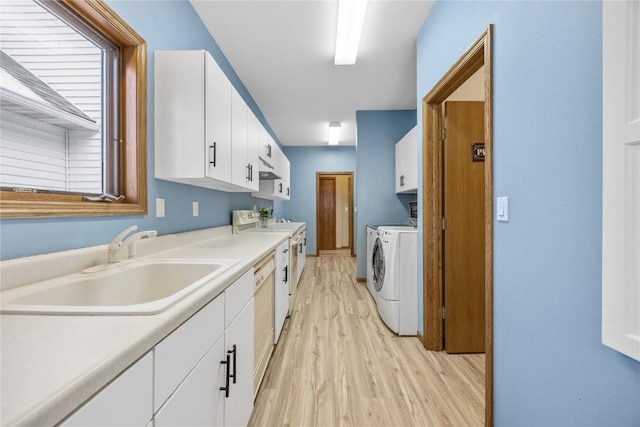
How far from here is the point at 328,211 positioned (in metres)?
7.66

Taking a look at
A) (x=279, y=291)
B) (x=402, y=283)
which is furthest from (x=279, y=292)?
(x=402, y=283)

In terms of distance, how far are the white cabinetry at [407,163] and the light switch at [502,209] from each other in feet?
5.83

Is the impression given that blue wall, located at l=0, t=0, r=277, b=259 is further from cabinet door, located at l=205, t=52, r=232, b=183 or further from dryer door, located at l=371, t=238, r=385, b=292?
dryer door, located at l=371, t=238, r=385, b=292

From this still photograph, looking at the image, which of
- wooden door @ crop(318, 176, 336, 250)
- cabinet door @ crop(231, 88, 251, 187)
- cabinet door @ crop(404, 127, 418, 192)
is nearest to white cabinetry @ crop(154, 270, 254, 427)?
cabinet door @ crop(231, 88, 251, 187)

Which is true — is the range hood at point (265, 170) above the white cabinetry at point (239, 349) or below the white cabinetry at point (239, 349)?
above

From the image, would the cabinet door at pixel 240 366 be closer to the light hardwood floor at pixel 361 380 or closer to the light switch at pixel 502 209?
the light hardwood floor at pixel 361 380

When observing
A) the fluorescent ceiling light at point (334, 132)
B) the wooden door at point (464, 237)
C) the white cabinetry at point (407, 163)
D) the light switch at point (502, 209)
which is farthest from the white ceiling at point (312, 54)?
the light switch at point (502, 209)

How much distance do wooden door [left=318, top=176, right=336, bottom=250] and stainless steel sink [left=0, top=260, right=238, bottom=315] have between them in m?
6.27

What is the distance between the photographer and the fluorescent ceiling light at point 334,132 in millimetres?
4701

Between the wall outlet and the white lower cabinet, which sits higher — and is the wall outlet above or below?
above

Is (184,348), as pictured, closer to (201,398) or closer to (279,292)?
(201,398)

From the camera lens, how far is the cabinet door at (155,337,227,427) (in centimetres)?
68

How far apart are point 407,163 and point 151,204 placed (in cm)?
282

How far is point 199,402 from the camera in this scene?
2.69 feet
